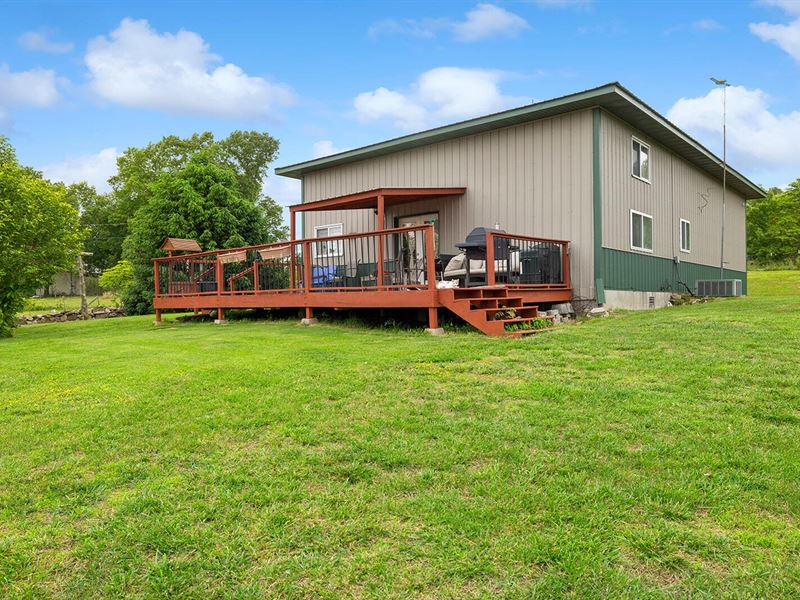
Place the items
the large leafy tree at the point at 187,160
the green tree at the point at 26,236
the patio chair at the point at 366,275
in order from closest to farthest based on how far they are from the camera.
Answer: the patio chair at the point at 366,275 → the green tree at the point at 26,236 → the large leafy tree at the point at 187,160

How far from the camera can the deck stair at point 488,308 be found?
7.44 meters

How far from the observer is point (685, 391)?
4117 mm

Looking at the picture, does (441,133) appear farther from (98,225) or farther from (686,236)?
(98,225)

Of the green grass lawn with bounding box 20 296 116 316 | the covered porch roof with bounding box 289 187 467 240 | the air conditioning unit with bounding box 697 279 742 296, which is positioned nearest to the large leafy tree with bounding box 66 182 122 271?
the green grass lawn with bounding box 20 296 116 316

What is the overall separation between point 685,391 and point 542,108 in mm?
7256

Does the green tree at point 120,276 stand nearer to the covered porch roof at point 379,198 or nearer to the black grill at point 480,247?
the covered porch roof at point 379,198

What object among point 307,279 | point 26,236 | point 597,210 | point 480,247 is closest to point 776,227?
point 597,210

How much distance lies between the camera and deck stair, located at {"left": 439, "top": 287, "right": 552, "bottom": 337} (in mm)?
7441

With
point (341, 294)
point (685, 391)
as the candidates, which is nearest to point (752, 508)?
point (685, 391)

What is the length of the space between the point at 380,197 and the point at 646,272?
20.2 ft

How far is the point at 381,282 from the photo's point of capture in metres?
8.65

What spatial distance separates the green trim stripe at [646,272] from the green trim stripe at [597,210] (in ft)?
0.85

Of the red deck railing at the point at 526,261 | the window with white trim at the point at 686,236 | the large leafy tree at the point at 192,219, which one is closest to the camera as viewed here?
the red deck railing at the point at 526,261

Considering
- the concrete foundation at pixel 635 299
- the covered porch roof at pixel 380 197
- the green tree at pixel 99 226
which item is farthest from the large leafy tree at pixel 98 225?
the concrete foundation at pixel 635 299
